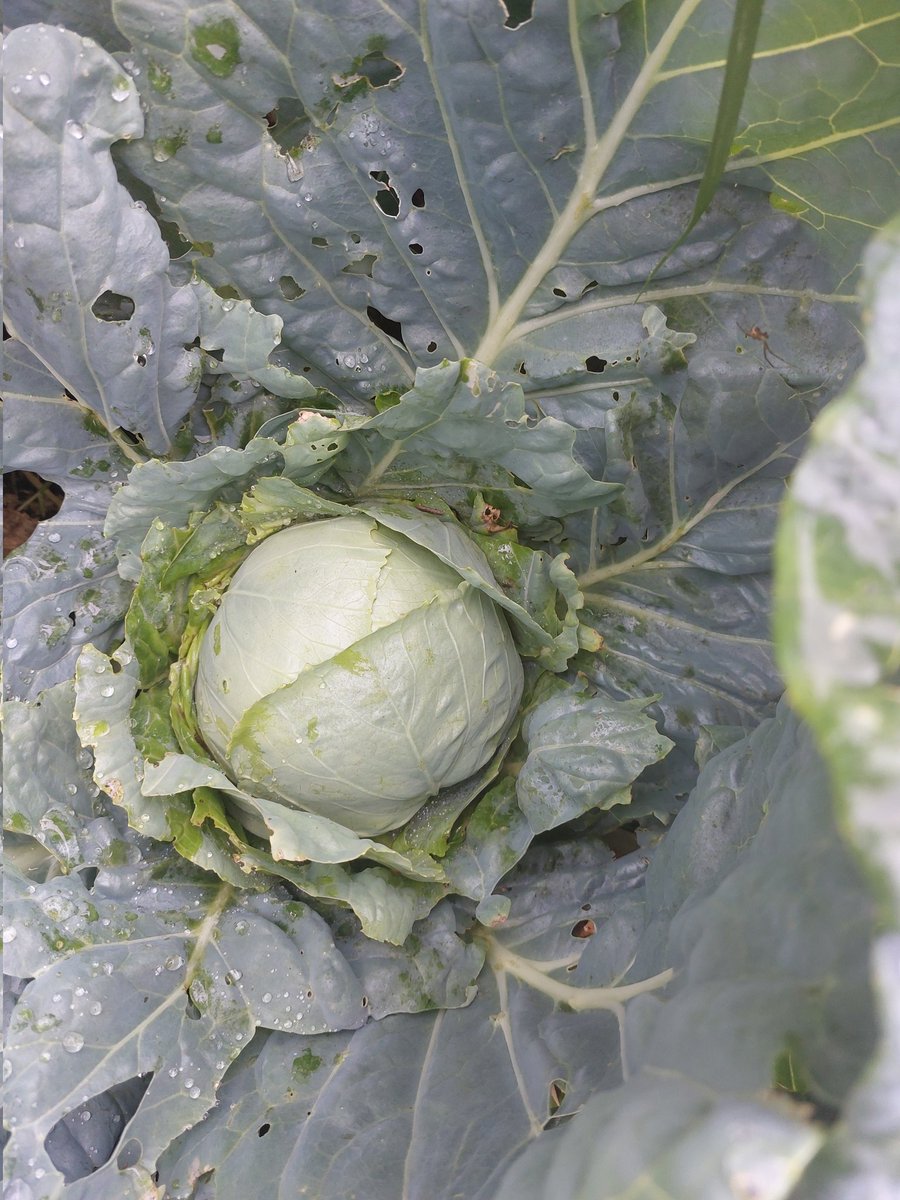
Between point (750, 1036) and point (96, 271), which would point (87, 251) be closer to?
point (96, 271)

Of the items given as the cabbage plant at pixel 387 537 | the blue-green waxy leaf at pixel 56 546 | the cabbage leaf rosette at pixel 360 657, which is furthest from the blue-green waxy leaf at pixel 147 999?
the blue-green waxy leaf at pixel 56 546

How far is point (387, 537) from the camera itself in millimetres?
1902

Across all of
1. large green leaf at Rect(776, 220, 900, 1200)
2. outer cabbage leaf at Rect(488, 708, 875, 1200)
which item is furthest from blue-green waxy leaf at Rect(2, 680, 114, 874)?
large green leaf at Rect(776, 220, 900, 1200)

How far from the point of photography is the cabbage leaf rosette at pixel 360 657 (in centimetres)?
173

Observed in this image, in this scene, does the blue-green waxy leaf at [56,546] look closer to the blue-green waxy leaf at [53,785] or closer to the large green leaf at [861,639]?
the blue-green waxy leaf at [53,785]

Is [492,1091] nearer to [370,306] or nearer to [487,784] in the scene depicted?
[487,784]

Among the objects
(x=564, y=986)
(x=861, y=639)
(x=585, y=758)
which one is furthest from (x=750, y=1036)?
(x=564, y=986)

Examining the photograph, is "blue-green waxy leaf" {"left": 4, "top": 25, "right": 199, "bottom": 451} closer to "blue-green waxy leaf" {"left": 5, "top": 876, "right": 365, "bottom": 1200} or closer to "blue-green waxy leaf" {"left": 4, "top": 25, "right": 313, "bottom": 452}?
"blue-green waxy leaf" {"left": 4, "top": 25, "right": 313, "bottom": 452}

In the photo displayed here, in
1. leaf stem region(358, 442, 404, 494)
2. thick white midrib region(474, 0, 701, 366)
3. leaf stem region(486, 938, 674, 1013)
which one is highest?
thick white midrib region(474, 0, 701, 366)

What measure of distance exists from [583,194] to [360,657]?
3.25 feet

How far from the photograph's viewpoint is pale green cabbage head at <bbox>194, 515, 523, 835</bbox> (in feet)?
5.65

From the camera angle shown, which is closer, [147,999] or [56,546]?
[147,999]

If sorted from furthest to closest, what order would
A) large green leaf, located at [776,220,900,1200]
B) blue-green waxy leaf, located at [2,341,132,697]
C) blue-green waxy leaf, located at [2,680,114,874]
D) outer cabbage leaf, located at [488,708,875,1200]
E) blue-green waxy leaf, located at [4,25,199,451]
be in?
blue-green waxy leaf, located at [2,341,132,697]
blue-green waxy leaf, located at [2,680,114,874]
blue-green waxy leaf, located at [4,25,199,451]
outer cabbage leaf, located at [488,708,875,1200]
large green leaf, located at [776,220,900,1200]

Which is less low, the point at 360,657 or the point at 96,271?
the point at 96,271
